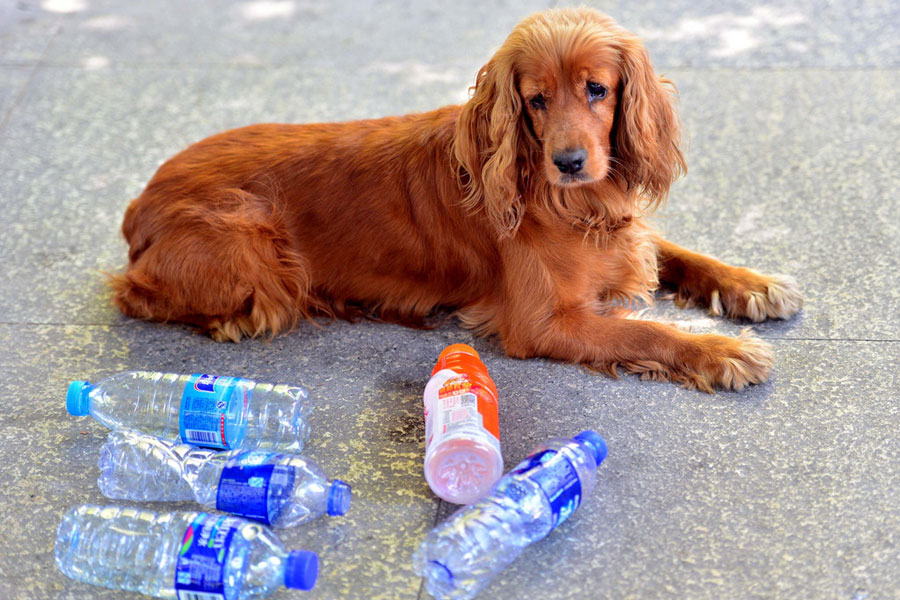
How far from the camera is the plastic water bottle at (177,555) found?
223 centimetres

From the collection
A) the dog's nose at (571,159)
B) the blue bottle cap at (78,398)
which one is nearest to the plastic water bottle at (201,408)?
the blue bottle cap at (78,398)

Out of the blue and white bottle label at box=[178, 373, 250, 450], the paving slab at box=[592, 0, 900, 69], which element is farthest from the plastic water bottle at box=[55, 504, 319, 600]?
the paving slab at box=[592, 0, 900, 69]

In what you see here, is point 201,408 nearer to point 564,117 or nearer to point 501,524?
point 501,524

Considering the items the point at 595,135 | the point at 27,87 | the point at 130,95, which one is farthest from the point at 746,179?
the point at 27,87

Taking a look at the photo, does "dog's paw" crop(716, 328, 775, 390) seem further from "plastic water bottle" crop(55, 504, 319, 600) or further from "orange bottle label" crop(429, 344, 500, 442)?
"plastic water bottle" crop(55, 504, 319, 600)

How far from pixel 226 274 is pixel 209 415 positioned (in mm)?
732

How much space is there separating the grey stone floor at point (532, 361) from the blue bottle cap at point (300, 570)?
185mm

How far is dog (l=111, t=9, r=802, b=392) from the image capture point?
2818 millimetres

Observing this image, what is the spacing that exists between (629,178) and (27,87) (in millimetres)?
3826

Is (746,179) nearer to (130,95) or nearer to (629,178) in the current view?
(629,178)

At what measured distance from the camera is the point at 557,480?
96.4 inches

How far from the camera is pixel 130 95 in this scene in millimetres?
5137

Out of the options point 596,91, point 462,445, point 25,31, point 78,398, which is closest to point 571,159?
point 596,91

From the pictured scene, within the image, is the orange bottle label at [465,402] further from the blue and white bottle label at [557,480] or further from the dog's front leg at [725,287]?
the dog's front leg at [725,287]
